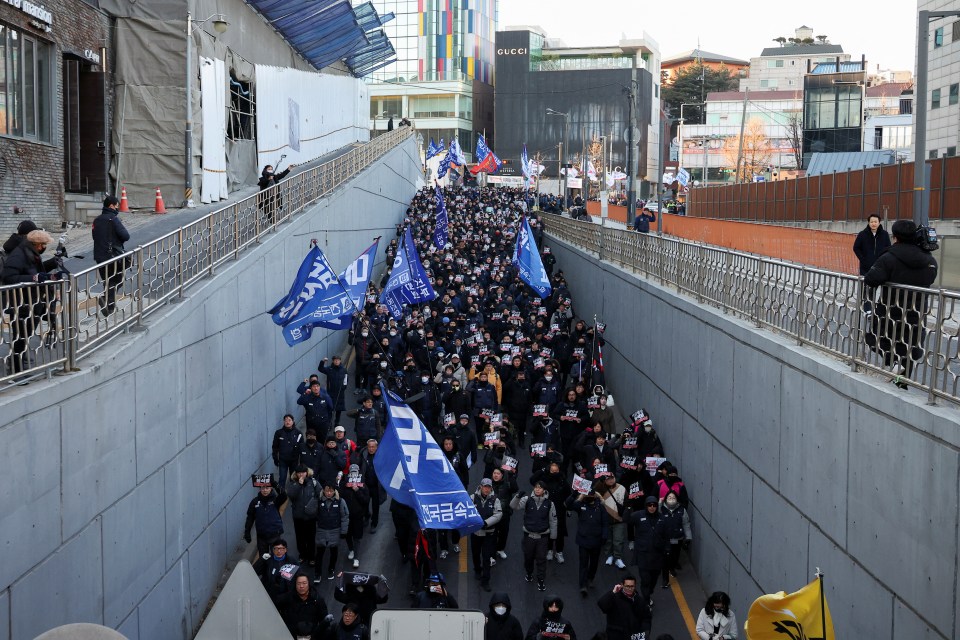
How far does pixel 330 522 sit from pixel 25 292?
6.03m

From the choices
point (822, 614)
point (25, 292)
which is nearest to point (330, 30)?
point (25, 292)

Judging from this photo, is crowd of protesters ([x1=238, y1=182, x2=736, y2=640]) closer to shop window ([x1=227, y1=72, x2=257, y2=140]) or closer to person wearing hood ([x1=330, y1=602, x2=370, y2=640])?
person wearing hood ([x1=330, y1=602, x2=370, y2=640])

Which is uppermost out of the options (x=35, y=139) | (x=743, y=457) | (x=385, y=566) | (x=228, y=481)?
(x=35, y=139)

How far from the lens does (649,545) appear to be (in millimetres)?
13148

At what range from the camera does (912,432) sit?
774 cm

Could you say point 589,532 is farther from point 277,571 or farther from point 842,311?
point 842,311

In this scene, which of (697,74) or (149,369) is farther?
(697,74)

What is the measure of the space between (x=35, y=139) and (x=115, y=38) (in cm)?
470

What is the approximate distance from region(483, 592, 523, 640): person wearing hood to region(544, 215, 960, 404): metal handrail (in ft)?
13.2

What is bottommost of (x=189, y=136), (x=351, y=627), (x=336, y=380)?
(x=351, y=627)

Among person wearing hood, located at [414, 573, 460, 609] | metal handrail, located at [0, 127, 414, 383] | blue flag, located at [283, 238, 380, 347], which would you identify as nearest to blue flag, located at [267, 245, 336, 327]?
blue flag, located at [283, 238, 380, 347]

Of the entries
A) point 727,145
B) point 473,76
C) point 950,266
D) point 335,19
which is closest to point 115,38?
point 950,266

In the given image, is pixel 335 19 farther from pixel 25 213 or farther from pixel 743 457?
pixel 743 457

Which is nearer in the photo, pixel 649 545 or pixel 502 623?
pixel 502 623
